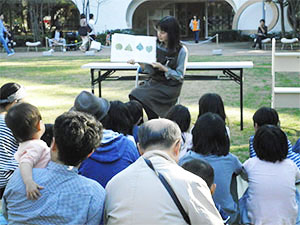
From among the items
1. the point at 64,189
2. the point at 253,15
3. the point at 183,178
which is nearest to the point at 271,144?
the point at 183,178

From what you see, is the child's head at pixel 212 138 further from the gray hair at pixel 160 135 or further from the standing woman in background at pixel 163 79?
the standing woman in background at pixel 163 79

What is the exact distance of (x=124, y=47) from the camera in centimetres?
520

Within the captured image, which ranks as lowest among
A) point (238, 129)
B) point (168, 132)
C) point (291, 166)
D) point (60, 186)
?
point (238, 129)

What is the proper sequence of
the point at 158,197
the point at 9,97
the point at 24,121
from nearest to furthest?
the point at 158,197
the point at 24,121
the point at 9,97

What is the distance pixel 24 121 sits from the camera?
107 inches

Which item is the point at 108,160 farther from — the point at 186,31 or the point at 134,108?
the point at 186,31

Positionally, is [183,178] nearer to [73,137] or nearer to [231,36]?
[73,137]

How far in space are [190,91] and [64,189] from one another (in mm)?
7103

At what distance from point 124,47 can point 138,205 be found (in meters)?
3.43

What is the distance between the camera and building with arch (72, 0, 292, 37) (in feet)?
81.1

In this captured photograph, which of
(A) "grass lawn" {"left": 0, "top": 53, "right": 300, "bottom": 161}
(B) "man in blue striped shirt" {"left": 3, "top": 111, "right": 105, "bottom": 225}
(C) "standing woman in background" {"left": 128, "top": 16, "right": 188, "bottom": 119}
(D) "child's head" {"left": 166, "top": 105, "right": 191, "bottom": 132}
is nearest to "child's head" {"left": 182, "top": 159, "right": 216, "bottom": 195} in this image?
(B) "man in blue striped shirt" {"left": 3, "top": 111, "right": 105, "bottom": 225}

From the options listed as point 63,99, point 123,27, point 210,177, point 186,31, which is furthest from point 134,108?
point 186,31

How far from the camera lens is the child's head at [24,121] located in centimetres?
268

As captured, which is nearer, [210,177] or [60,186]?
[60,186]
